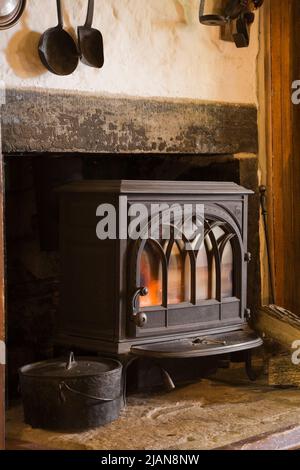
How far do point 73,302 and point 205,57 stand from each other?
1019mm

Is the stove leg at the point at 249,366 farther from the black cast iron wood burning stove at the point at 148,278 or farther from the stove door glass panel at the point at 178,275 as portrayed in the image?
the stove door glass panel at the point at 178,275

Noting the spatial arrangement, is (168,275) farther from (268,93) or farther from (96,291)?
(268,93)

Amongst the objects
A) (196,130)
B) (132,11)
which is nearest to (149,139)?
(196,130)

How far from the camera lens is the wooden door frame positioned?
10.9 feet

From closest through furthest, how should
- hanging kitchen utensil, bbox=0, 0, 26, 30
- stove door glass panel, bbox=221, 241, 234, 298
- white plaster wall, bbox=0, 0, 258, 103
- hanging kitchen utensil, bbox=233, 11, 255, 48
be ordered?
hanging kitchen utensil, bbox=0, 0, 26, 30, white plaster wall, bbox=0, 0, 258, 103, stove door glass panel, bbox=221, 241, 234, 298, hanging kitchen utensil, bbox=233, 11, 255, 48

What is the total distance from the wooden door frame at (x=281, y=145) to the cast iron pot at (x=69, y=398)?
1082 mm

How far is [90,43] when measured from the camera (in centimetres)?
274

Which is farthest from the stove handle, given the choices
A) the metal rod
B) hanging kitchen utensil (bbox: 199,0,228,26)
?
hanging kitchen utensil (bbox: 199,0,228,26)

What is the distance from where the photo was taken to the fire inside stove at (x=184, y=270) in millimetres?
2789

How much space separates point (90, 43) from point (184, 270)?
0.80 metres

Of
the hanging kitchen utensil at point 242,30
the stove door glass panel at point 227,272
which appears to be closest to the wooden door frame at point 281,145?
the hanging kitchen utensil at point 242,30

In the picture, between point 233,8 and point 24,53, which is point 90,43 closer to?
point 24,53

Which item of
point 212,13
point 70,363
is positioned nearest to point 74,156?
point 212,13

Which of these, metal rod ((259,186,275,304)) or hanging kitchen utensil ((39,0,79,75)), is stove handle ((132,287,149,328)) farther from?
metal rod ((259,186,275,304))
